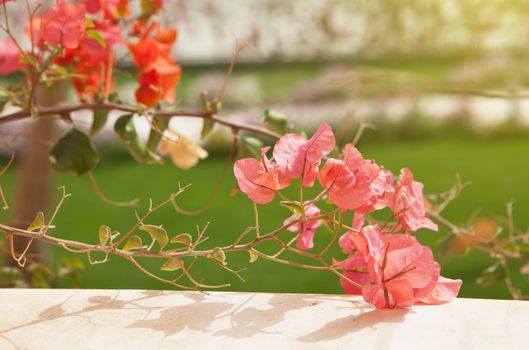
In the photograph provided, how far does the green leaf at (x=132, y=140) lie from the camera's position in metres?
0.71

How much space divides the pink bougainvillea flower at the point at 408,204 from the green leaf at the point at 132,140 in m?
0.25

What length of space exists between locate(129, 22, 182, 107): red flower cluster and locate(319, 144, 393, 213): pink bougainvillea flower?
0.91 ft

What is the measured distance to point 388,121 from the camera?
4586 millimetres

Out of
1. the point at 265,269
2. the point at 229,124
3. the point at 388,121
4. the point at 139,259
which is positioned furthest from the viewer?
the point at 388,121

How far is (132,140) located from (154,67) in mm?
A: 76

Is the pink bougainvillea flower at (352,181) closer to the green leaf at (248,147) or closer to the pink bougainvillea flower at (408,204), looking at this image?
the pink bougainvillea flower at (408,204)

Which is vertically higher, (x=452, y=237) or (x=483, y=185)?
(x=452, y=237)

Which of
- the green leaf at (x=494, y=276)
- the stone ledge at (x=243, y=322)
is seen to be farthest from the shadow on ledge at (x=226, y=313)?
the green leaf at (x=494, y=276)

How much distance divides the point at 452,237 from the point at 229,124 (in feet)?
1.04

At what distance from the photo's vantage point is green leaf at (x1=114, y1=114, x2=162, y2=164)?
715 mm

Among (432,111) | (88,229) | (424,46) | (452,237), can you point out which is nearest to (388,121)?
(432,111)

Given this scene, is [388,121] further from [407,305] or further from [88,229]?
[407,305]

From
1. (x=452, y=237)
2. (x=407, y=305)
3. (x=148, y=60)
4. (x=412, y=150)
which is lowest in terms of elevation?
(x=412, y=150)

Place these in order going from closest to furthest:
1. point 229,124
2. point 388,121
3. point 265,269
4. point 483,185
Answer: point 229,124 → point 265,269 → point 483,185 → point 388,121
